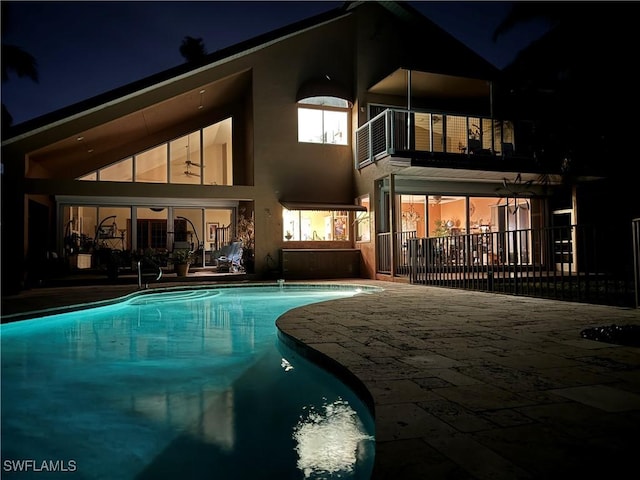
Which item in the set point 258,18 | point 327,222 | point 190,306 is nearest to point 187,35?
point 258,18

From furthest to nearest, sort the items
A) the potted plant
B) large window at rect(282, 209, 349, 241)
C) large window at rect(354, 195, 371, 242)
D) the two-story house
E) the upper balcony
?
large window at rect(282, 209, 349, 241)
large window at rect(354, 195, 371, 242)
the potted plant
the two-story house
the upper balcony

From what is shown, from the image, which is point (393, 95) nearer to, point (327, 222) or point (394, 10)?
point (394, 10)

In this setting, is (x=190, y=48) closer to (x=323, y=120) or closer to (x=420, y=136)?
(x=323, y=120)

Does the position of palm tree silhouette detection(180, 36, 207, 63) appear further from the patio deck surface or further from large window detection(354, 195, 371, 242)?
the patio deck surface

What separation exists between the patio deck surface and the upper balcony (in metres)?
6.79

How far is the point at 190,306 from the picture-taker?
29.4 ft

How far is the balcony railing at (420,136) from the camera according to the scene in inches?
483

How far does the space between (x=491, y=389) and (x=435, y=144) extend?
1393cm

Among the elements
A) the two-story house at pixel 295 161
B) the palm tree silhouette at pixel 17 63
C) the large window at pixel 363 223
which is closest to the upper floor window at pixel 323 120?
A: the two-story house at pixel 295 161

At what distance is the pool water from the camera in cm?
249

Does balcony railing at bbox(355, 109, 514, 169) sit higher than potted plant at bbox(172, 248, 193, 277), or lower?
higher

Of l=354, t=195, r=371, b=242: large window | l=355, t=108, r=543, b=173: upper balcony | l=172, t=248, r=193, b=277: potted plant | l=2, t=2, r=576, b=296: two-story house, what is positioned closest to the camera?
l=355, t=108, r=543, b=173: upper balcony

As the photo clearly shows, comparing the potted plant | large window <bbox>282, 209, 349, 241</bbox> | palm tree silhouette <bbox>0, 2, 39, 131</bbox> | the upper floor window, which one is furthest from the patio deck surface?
palm tree silhouette <bbox>0, 2, 39, 131</bbox>

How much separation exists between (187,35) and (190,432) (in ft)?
106
